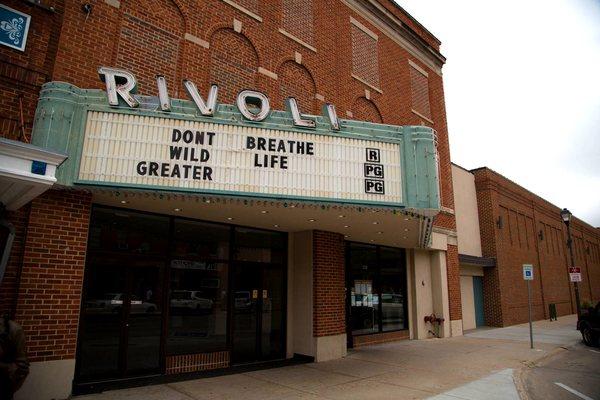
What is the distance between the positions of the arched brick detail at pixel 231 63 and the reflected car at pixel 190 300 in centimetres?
483

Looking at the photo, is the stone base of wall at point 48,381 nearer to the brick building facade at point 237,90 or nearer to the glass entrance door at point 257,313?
the brick building facade at point 237,90

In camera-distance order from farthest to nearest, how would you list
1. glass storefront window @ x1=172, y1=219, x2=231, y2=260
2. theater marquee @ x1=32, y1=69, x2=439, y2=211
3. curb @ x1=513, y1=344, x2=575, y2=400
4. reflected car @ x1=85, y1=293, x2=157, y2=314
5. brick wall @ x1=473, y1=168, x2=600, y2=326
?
brick wall @ x1=473, y1=168, x2=600, y2=326 < glass storefront window @ x1=172, y1=219, x2=231, y2=260 < reflected car @ x1=85, y1=293, x2=157, y2=314 < curb @ x1=513, y1=344, x2=575, y2=400 < theater marquee @ x1=32, y1=69, x2=439, y2=211

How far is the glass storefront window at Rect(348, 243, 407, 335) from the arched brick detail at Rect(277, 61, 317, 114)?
5250 millimetres

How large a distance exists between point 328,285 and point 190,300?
160 inches

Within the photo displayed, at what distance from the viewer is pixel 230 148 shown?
791 centimetres

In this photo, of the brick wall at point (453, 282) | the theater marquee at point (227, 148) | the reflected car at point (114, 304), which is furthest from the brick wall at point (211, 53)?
the reflected car at point (114, 304)

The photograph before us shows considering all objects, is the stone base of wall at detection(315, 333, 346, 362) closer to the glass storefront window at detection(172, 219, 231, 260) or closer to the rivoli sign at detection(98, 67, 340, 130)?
the glass storefront window at detection(172, 219, 231, 260)

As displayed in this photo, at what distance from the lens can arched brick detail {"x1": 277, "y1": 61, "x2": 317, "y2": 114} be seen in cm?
1223

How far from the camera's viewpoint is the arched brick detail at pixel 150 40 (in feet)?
30.1

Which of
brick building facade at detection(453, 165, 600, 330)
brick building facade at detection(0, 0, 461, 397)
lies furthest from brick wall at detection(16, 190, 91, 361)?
brick building facade at detection(453, 165, 600, 330)

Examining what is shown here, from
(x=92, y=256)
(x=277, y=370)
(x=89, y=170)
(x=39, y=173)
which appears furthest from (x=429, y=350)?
(x=39, y=173)

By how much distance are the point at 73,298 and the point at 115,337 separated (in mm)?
1644

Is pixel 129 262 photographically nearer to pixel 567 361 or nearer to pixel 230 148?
pixel 230 148

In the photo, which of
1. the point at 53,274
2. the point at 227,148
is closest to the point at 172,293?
the point at 53,274
